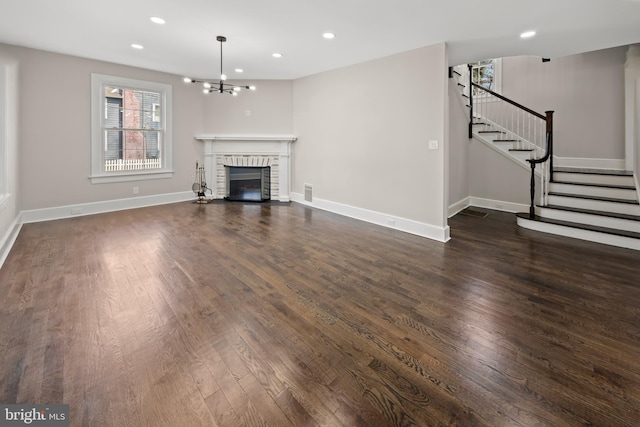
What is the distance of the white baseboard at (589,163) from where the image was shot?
19.0 ft

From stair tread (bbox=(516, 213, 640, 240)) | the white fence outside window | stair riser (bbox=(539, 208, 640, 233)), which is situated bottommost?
stair tread (bbox=(516, 213, 640, 240))

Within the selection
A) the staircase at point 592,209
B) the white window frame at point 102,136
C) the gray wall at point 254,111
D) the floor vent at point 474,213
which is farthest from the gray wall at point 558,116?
the white window frame at point 102,136

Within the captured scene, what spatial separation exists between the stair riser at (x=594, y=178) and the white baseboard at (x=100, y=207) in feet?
23.9

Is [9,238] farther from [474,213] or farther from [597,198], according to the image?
[597,198]

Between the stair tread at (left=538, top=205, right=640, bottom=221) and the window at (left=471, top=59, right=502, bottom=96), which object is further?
the window at (left=471, top=59, right=502, bottom=96)

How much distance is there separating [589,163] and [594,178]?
1.12 m

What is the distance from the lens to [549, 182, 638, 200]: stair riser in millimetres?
4746

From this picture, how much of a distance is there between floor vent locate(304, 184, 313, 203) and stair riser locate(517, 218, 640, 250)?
3.83 m

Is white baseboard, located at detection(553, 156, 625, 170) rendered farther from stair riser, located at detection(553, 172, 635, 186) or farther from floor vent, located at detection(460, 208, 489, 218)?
floor vent, located at detection(460, 208, 489, 218)

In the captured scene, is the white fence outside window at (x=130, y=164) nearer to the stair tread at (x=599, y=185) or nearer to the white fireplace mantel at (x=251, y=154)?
the white fireplace mantel at (x=251, y=154)

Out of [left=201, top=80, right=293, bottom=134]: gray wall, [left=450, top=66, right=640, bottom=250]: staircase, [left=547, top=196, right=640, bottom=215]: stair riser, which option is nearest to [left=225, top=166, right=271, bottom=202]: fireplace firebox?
[left=201, top=80, right=293, bottom=134]: gray wall

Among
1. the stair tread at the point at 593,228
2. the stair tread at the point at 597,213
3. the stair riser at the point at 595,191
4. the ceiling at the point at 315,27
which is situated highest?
the ceiling at the point at 315,27

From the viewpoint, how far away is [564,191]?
526 centimetres

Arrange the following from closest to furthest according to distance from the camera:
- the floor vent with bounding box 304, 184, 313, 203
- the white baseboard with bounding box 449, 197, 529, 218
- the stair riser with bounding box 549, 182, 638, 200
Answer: the stair riser with bounding box 549, 182, 638, 200 < the white baseboard with bounding box 449, 197, 529, 218 < the floor vent with bounding box 304, 184, 313, 203
